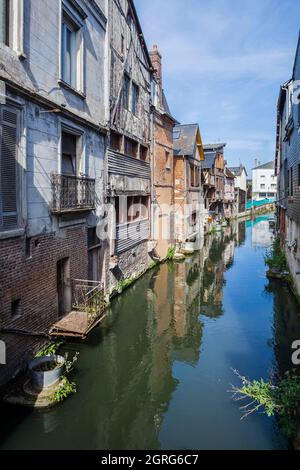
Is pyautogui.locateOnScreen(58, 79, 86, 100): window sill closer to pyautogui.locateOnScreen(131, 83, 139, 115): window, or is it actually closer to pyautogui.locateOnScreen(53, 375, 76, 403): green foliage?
pyautogui.locateOnScreen(131, 83, 139, 115): window

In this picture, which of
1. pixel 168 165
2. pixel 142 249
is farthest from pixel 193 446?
pixel 168 165

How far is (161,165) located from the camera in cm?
2150

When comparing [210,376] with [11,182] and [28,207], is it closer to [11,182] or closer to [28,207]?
[28,207]

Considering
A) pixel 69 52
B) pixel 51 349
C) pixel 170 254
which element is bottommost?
pixel 51 349

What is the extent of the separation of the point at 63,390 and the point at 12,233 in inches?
135

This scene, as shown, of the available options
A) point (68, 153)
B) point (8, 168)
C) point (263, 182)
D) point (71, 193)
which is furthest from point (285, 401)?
point (263, 182)

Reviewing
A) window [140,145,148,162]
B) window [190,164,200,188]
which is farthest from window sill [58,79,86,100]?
window [190,164,200,188]

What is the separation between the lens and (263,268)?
69.9 feet

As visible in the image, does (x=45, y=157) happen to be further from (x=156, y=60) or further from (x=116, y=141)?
(x=156, y=60)

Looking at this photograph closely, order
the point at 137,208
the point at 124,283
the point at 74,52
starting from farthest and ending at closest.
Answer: the point at 137,208
the point at 124,283
the point at 74,52

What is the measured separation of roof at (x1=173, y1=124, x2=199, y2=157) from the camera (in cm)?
2667

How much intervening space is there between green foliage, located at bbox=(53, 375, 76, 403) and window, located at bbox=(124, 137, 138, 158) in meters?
11.0

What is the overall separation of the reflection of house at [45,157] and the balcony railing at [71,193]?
0.09ft

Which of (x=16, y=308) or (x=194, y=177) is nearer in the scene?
(x=16, y=308)
